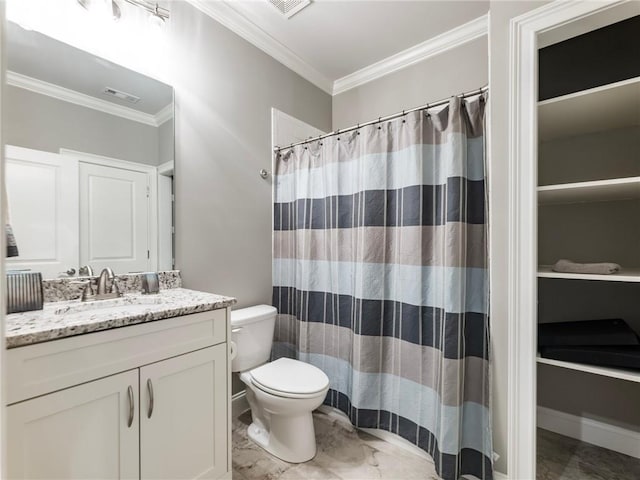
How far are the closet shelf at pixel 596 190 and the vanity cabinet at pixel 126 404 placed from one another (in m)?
1.58

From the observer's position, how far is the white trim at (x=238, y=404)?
2.00 m

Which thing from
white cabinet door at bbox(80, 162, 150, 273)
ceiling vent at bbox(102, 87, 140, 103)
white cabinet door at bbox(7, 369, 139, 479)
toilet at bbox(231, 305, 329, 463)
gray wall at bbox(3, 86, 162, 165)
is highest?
ceiling vent at bbox(102, 87, 140, 103)

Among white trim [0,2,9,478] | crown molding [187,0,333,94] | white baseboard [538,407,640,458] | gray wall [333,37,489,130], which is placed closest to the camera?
white trim [0,2,9,478]

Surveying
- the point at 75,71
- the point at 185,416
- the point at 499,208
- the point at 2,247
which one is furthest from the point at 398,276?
the point at 75,71

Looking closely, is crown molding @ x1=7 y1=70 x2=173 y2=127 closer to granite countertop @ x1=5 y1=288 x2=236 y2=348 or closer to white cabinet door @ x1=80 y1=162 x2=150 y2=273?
white cabinet door @ x1=80 y1=162 x2=150 y2=273

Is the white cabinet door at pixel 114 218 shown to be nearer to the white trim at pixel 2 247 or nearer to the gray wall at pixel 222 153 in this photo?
the gray wall at pixel 222 153

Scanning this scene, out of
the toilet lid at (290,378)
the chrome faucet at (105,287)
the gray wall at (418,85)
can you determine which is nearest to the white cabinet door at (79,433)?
the chrome faucet at (105,287)

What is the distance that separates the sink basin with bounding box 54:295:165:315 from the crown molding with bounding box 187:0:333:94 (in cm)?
175

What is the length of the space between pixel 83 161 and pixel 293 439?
176 cm

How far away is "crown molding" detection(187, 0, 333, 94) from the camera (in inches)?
73.8

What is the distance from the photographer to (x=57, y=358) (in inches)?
35.9

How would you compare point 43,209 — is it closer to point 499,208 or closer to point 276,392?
point 276,392

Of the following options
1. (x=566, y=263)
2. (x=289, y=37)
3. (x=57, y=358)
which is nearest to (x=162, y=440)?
(x=57, y=358)

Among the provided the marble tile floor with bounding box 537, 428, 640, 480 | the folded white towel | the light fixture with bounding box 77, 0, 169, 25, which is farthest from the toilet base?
the light fixture with bounding box 77, 0, 169, 25
